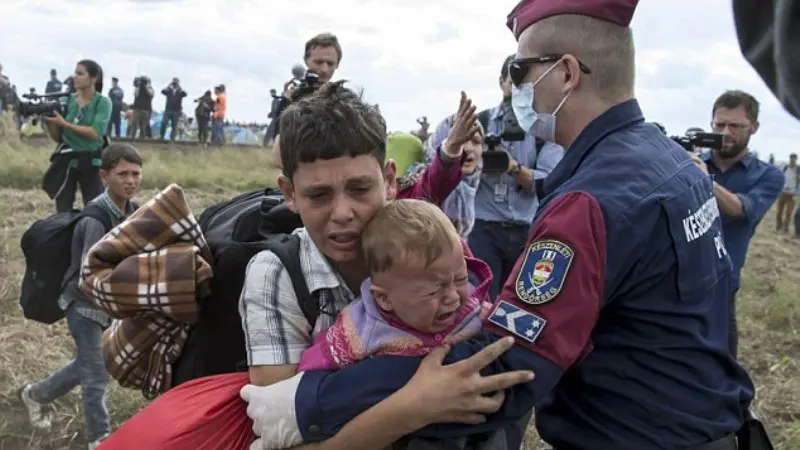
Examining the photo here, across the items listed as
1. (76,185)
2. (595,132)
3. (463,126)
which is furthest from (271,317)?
(76,185)

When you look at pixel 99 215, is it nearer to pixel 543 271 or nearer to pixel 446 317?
pixel 446 317

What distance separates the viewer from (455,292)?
2.02 m

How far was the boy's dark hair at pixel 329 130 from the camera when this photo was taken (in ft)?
7.07

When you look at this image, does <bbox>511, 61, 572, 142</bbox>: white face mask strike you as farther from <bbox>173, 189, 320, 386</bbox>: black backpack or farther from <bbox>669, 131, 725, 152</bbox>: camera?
<bbox>669, 131, 725, 152</bbox>: camera

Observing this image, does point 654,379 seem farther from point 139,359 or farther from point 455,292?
point 139,359

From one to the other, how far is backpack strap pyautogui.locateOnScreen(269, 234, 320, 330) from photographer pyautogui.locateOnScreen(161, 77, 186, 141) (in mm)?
24466

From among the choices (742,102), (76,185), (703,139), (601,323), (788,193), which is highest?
(742,102)

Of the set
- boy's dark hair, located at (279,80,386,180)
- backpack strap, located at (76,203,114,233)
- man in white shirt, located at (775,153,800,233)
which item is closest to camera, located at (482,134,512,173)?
backpack strap, located at (76,203,114,233)

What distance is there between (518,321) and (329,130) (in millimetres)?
685

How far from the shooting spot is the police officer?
6.23ft

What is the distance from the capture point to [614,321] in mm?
2029

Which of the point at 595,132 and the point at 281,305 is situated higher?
the point at 595,132

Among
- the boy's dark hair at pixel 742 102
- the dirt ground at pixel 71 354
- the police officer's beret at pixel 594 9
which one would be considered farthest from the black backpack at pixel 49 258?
the boy's dark hair at pixel 742 102

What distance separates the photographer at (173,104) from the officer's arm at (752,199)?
22.2 meters
